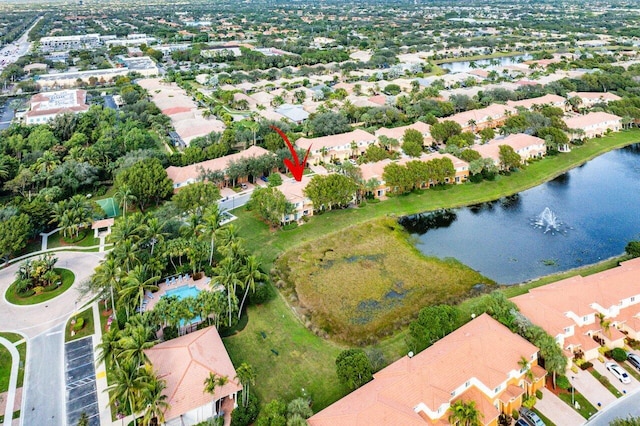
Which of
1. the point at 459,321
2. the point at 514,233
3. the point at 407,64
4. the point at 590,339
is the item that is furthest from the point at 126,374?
the point at 407,64

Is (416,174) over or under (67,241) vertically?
over

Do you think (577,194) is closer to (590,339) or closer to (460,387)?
(590,339)

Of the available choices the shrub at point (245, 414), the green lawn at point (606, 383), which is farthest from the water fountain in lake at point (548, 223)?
the shrub at point (245, 414)

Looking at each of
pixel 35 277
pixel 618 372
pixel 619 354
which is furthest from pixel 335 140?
pixel 618 372

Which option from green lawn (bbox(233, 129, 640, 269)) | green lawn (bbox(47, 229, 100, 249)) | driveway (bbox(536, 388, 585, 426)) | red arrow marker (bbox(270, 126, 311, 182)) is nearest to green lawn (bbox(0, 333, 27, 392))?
green lawn (bbox(47, 229, 100, 249))

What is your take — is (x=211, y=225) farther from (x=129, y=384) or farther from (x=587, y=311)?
(x=587, y=311)

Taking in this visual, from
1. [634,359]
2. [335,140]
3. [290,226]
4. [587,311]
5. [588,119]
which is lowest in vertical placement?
[290,226]
